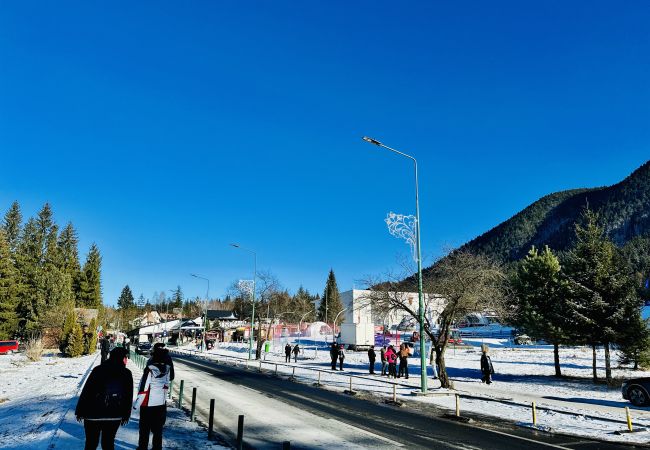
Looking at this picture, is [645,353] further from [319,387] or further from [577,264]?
[319,387]

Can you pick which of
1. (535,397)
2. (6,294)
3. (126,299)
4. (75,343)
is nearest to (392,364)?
(535,397)

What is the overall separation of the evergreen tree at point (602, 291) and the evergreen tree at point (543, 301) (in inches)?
41.4

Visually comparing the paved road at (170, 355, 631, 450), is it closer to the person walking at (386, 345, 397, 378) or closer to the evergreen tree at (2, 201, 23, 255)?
the person walking at (386, 345, 397, 378)

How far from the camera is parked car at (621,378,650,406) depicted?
54.9 ft

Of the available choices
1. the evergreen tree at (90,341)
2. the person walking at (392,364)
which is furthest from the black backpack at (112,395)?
the evergreen tree at (90,341)

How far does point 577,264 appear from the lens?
1008 inches

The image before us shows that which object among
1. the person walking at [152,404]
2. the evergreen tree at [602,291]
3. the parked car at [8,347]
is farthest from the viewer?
the parked car at [8,347]

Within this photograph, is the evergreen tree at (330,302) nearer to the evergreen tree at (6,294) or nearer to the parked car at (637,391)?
the evergreen tree at (6,294)

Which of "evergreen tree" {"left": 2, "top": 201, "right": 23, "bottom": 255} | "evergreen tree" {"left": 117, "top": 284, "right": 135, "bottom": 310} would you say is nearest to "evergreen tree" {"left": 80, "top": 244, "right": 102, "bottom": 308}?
"evergreen tree" {"left": 2, "top": 201, "right": 23, "bottom": 255}

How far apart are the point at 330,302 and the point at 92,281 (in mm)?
63645

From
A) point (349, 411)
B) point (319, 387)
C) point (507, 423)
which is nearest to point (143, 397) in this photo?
point (349, 411)

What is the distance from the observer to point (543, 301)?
29.1 meters

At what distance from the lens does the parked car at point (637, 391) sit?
54.9 feet

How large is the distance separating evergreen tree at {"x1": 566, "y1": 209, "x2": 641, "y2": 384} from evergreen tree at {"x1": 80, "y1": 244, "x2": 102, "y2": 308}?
8268cm
